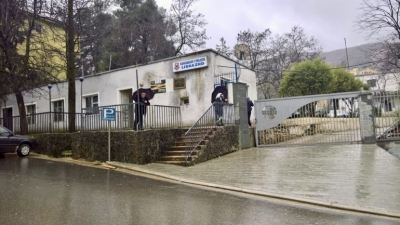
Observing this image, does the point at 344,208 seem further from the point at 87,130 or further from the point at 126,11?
the point at 126,11

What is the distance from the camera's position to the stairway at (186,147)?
10834 mm

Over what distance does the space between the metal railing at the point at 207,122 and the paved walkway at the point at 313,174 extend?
969mm

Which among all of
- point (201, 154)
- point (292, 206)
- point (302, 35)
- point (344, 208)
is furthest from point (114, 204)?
point (302, 35)

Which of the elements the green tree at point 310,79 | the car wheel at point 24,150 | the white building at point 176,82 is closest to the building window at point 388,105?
the white building at point 176,82

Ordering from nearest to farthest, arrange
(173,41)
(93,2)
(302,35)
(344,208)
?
(344,208)
(93,2)
(173,41)
(302,35)

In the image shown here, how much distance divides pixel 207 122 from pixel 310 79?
72.5ft

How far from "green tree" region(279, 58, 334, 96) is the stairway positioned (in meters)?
22.5

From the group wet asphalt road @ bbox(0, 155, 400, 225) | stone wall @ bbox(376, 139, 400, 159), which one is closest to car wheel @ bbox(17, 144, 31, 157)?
wet asphalt road @ bbox(0, 155, 400, 225)

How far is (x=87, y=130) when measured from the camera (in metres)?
12.7

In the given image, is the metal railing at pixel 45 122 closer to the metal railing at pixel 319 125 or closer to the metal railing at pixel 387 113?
the metal railing at pixel 319 125

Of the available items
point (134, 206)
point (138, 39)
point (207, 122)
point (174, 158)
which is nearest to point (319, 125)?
point (207, 122)

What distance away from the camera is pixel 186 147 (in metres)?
11.3

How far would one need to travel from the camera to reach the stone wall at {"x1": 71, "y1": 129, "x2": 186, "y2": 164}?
10838 millimetres

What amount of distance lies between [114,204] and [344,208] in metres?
4.18
